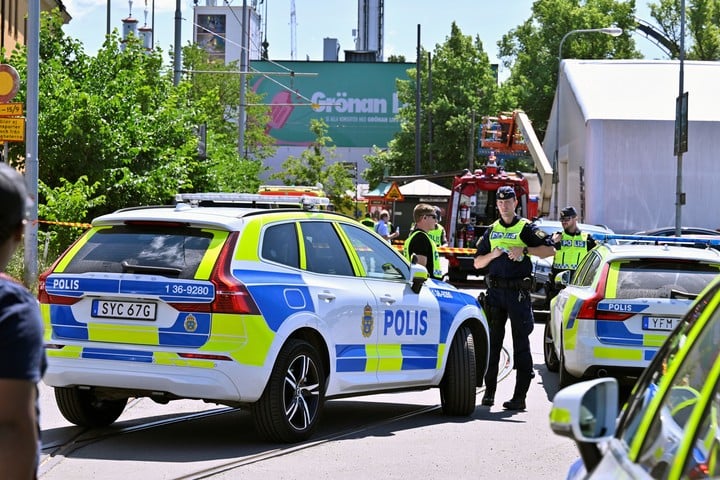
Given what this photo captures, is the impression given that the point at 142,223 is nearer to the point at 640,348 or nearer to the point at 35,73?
the point at 640,348

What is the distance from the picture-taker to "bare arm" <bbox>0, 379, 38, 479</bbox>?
10.2 feet

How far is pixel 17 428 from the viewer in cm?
314

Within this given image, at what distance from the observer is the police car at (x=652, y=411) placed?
10.5 feet

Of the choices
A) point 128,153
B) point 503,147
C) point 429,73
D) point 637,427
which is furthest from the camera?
point 429,73

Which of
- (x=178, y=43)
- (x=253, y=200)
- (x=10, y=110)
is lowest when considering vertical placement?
(x=253, y=200)

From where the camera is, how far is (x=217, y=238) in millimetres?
8844

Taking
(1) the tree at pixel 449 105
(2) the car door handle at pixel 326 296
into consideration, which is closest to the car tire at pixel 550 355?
(2) the car door handle at pixel 326 296

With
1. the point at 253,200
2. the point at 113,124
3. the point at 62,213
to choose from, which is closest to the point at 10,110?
the point at 62,213

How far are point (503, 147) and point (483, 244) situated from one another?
4686cm

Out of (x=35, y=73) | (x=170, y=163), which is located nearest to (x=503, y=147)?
(x=170, y=163)

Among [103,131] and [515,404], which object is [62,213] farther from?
[515,404]

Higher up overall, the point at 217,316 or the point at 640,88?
the point at 640,88

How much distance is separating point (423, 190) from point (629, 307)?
39993 mm

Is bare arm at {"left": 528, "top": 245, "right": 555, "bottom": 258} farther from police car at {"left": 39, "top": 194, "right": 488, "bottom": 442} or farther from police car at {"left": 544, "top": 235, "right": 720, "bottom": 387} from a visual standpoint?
police car at {"left": 39, "top": 194, "right": 488, "bottom": 442}
